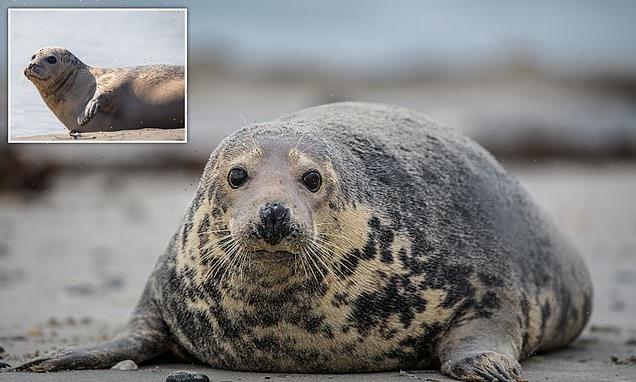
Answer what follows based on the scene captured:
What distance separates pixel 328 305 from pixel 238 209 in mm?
537

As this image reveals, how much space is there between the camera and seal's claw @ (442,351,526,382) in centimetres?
464

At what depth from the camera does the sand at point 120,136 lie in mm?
5426

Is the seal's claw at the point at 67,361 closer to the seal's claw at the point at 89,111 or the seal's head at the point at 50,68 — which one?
the seal's claw at the point at 89,111

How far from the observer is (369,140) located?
5.32 metres

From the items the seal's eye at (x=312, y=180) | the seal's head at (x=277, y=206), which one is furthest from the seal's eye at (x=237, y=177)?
the seal's eye at (x=312, y=180)

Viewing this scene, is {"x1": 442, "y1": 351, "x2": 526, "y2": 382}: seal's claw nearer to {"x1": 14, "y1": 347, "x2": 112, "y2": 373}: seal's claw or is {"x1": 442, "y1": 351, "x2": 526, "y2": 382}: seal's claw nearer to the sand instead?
{"x1": 14, "y1": 347, "x2": 112, "y2": 373}: seal's claw

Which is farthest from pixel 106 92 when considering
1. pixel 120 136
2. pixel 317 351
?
pixel 317 351

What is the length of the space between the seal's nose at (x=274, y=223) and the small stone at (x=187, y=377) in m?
0.66

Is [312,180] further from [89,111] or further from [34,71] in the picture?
[34,71]

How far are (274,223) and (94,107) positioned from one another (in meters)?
1.60

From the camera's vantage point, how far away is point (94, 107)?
5500mm

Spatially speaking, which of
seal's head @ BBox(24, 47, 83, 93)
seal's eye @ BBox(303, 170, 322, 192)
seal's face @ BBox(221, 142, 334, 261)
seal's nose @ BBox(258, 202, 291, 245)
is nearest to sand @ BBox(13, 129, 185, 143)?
seal's head @ BBox(24, 47, 83, 93)

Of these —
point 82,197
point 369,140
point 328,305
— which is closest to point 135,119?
point 369,140

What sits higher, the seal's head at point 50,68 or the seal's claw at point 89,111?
the seal's head at point 50,68
